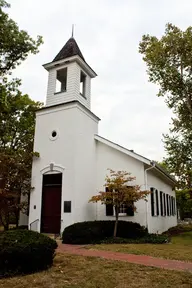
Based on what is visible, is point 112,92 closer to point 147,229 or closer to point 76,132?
point 76,132

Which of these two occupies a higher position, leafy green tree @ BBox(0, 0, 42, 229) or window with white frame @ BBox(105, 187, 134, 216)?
leafy green tree @ BBox(0, 0, 42, 229)

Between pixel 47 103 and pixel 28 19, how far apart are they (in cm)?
479

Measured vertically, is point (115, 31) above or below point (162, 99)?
above

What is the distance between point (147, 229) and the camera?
11.7m

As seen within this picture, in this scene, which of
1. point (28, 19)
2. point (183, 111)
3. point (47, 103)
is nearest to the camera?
point (28, 19)

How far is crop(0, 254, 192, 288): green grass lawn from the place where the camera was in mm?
4516

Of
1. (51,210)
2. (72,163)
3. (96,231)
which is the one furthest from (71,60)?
(96,231)

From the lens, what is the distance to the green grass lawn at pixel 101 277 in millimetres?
4516

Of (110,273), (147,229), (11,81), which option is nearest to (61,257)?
(110,273)

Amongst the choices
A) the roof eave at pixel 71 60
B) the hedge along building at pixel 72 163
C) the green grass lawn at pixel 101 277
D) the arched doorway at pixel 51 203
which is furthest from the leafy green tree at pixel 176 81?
the green grass lawn at pixel 101 277

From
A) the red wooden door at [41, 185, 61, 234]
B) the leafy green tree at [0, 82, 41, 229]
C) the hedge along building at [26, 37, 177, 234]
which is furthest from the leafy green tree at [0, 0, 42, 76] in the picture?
the red wooden door at [41, 185, 61, 234]

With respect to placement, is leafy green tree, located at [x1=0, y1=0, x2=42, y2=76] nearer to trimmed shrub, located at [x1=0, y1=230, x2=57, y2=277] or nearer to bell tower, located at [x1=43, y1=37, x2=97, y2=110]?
bell tower, located at [x1=43, y1=37, x2=97, y2=110]

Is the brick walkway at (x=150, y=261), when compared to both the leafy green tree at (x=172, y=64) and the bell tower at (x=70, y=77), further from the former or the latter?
the leafy green tree at (x=172, y=64)

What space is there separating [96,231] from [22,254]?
18.0ft
